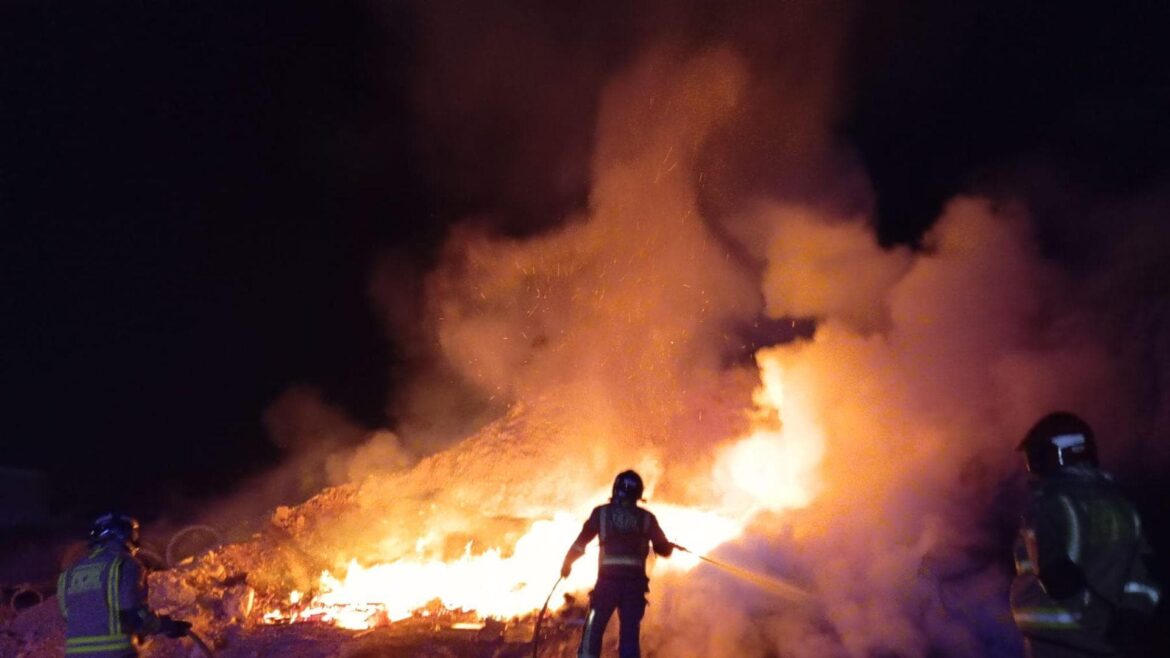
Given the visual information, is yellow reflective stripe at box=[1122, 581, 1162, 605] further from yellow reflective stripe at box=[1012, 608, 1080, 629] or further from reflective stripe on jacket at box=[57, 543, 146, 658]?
reflective stripe on jacket at box=[57, 543, 146, 658]

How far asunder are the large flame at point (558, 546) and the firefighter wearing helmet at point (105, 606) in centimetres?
430

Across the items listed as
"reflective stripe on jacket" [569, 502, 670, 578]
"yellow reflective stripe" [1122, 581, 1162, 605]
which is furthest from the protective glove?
"yellow reflective stripe" [1122, 581, 1162, 605]

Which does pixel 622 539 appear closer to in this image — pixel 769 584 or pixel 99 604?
pixel 769 584

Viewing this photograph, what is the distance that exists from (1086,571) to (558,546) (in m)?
7.75

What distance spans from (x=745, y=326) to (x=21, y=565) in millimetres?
14278

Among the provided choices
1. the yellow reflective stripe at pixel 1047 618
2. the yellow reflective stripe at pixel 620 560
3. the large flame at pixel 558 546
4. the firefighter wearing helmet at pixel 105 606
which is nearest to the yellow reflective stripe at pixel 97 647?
the firefighter wearing helmet at pixel 105 606

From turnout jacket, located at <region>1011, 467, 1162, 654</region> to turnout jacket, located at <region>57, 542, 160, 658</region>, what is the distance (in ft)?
17.9

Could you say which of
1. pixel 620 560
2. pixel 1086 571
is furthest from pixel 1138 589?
pixel 620 560

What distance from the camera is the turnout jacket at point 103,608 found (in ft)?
17.8

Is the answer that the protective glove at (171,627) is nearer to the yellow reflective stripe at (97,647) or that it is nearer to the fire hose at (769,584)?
the yellow reflective stripe at (97,647)

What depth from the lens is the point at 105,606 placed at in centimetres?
542

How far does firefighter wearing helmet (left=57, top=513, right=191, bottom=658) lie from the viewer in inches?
213

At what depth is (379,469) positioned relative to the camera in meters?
12.7

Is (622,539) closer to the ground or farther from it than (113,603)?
farther from it
